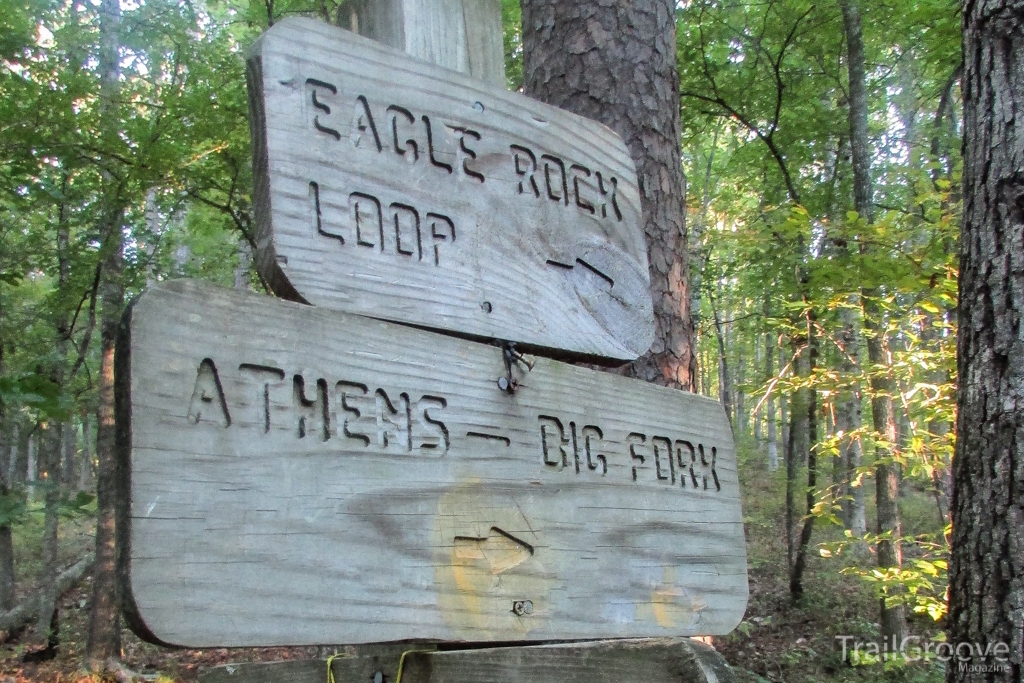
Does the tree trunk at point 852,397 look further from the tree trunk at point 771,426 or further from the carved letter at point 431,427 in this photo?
the carved letter at point 431,427

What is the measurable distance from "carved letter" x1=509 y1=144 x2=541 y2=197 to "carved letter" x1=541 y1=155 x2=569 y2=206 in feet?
0.08

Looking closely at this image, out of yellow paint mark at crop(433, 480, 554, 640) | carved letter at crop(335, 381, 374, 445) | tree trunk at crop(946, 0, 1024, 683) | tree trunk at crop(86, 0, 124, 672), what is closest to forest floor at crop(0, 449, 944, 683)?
tree trunk at crop(86, 0, 124, 672)

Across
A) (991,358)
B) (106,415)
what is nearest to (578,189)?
(991,358)

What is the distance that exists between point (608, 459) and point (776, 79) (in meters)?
8.16

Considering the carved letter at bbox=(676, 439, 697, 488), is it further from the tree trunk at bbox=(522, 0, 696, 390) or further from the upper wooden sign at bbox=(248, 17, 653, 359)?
the tree trunk at bbox=(522, 0, 696, 390)

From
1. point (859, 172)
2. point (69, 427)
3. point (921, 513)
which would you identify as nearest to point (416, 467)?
point (859, 172)

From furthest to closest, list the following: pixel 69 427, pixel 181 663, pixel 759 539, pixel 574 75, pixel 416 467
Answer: pixel 69 427 → pixel 759 539 → pixel 181 663 → pixel 574 75 → pixel 416 467

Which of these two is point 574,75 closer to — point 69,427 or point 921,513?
point 921,513

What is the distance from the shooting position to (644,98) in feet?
8.03

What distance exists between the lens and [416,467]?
1.05 m

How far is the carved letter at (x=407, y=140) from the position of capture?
3.88ft

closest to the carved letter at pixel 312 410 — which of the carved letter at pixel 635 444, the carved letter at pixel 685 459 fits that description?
the carved letter at pixel 635 444

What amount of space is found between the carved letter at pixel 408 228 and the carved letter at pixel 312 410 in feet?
0.90

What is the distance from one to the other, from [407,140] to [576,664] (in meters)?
0.82
